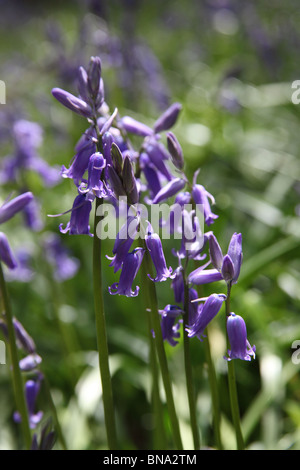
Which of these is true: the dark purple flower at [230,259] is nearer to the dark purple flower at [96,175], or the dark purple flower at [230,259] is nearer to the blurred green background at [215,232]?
the dark purple flower at [96,175]

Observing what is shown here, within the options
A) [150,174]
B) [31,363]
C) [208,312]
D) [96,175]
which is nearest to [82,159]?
[96,175]

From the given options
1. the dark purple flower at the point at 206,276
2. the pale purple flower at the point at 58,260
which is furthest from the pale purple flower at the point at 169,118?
the pale purple flower at the point at 58,260

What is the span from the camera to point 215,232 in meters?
3.35

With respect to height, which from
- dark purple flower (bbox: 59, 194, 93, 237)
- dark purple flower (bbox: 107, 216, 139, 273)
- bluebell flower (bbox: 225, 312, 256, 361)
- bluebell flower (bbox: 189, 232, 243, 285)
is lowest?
bluebell flower (bbox: 225, 312, 256, 361)

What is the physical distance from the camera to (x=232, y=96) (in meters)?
5.78

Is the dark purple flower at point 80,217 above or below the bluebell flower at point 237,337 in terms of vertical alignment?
above

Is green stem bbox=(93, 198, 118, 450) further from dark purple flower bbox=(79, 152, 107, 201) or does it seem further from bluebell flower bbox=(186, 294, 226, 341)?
bluebell flower bbox=(186, 294, 226, 341)

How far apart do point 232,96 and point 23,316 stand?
3.49m

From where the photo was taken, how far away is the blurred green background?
117 inches

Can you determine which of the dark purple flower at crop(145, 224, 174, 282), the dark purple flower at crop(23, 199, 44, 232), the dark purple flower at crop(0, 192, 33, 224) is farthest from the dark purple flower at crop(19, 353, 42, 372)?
the dark purple flower at crop(23, 199, 44, 232)

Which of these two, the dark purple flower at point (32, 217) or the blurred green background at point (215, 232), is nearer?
the blurred green background at point (215, 232)

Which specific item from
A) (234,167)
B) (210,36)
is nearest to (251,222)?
(234,167)

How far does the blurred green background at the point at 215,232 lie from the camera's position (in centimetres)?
298
